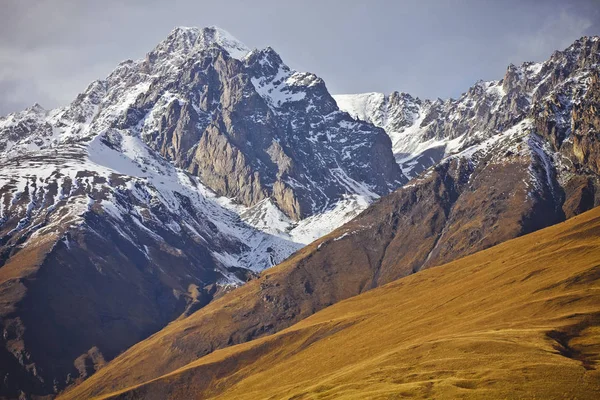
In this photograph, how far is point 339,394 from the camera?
484 feet

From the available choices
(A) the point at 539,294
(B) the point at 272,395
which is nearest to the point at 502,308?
(A) the point at 539,294

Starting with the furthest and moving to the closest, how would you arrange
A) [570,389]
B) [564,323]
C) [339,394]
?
[564,323] → [339,394] → [570,389]

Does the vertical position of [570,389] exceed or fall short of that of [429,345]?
it falls short

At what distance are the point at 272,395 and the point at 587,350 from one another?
83.3 metres

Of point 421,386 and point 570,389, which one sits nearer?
point 570,389

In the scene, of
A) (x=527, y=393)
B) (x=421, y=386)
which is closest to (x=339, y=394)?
(x=421, y=386)

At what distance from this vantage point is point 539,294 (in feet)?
642

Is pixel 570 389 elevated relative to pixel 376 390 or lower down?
lower down

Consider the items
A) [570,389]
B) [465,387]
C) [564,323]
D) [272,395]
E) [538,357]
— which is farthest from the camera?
[272,395]

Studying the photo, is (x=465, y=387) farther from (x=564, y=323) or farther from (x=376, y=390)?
(x=564, y=323)

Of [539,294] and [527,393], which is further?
[539,294]

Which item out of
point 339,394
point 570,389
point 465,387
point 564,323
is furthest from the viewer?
point 564,323

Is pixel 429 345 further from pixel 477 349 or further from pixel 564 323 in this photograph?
pixel 564 323

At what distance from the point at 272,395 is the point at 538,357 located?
78953mm
